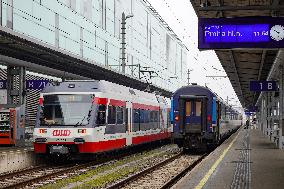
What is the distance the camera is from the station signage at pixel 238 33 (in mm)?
13008

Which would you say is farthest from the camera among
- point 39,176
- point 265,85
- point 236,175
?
point 265,85

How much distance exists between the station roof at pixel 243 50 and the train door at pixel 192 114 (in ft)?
8.23

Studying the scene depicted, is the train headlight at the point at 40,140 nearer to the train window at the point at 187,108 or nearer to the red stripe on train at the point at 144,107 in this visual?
the red stripe on train at the point at 144,107

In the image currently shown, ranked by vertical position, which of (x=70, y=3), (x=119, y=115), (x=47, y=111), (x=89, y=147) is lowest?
(x=89, y=147)

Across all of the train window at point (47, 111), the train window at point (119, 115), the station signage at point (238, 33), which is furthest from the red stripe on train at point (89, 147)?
the station signage at point (238, 33)

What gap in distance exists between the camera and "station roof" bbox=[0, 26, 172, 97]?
1875 centimetres

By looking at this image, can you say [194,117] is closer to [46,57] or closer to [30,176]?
[46,57]

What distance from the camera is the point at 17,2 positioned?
101ft

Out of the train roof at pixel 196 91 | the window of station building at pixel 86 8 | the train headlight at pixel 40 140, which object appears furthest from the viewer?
the window of station building at pixel 86 8

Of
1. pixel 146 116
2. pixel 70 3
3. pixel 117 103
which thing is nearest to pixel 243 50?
pixel 146 116

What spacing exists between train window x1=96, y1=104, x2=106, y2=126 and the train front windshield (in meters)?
0.40

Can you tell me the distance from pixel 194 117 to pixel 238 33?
10.5m

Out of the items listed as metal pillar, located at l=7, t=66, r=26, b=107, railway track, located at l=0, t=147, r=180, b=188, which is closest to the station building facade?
metal pillar, located at l=7, t=66, r=26, b=107

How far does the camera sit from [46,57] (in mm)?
22859
